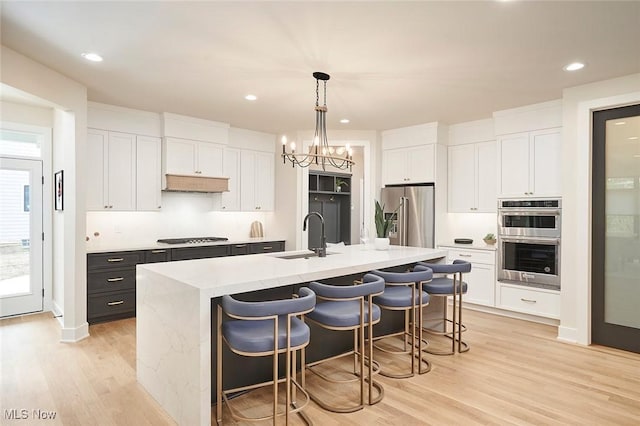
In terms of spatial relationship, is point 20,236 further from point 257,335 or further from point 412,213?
point 412,213

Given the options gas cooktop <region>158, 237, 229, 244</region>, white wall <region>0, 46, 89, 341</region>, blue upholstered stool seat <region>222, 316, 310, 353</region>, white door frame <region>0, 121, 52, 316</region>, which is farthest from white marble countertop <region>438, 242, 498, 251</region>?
white door frame <region>0, 121, 52, 316</region>

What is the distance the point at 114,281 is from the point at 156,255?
564 millimetres

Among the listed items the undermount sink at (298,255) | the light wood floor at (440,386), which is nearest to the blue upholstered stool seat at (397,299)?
the light wood floor at (440,386)

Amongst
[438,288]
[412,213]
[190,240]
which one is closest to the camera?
[438,288]

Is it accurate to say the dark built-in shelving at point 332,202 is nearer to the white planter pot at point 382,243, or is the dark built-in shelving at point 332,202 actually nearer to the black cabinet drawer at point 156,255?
the black cabinet drawer at point 156,255

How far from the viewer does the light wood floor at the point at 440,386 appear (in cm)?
247

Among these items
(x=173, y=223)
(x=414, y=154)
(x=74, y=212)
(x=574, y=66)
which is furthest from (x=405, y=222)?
(x=74, y=212)

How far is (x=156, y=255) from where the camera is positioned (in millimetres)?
4859

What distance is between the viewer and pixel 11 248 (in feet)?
15.3

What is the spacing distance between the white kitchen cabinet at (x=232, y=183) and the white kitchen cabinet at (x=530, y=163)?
3910 millimetres

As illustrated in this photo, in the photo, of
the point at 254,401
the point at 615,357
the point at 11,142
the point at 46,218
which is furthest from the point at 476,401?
the point at 11,142

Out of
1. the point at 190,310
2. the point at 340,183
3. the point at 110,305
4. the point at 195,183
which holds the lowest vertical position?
the point at 110,305

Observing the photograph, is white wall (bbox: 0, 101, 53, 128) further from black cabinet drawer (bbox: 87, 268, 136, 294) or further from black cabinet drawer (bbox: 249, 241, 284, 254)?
black cabinet drawer (bbox: 249, 241, 284, 254)

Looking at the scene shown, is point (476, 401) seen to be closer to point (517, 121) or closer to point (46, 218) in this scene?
point (517, 121)
